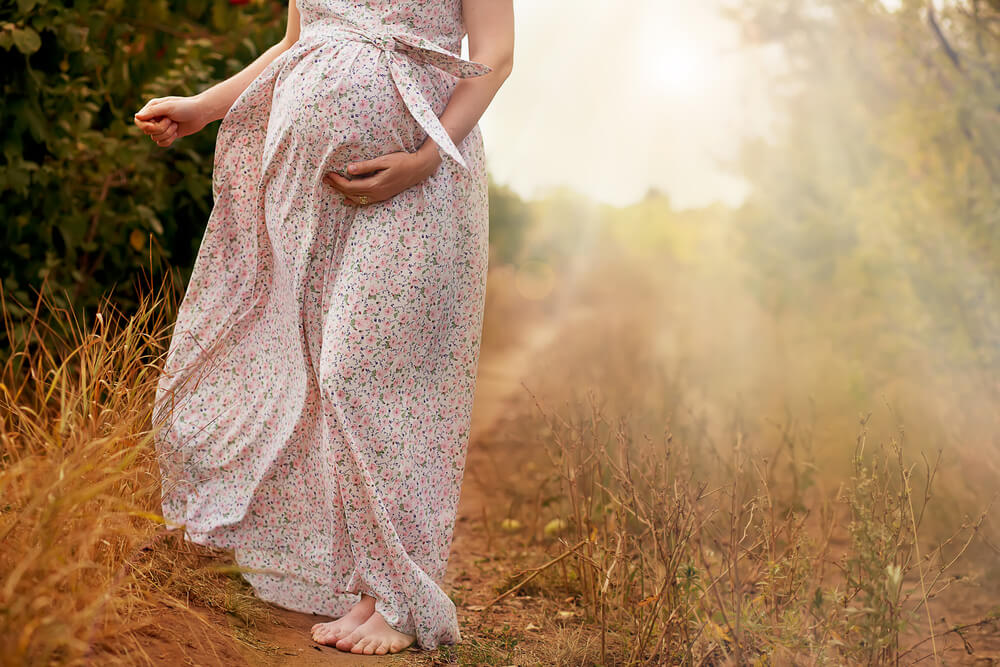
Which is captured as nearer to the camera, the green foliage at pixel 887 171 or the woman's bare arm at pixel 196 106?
the woman's bare arm at pixel 196 106

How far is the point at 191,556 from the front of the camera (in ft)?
7.59

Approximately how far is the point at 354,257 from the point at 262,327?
45 centimetres

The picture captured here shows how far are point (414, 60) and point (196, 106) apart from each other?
0.56 metres

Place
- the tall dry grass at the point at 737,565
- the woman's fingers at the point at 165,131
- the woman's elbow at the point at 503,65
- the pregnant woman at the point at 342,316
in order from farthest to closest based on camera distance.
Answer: the woman's fingers at the point at 165,131 < the woman's elbow at the point at 503,65 < the pregnant woman at the point at 342,316 < the tall dry grass at the point at 737,565

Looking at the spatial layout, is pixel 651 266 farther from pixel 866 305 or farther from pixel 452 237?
pixel 452 237

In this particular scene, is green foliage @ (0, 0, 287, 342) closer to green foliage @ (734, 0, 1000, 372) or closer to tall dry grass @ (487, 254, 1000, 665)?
tall dry grass @ (487, 254, 1000, 665)

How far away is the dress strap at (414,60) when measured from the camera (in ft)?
6.63

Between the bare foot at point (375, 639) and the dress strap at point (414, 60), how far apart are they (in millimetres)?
1009

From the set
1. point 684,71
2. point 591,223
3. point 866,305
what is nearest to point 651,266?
point 591,223

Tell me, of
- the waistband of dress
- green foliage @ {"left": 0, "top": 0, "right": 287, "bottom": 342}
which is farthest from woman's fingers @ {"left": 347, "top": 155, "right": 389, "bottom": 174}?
green foliage @ {"left": 0, "top": 0, "right": 287, "bottom": 342}

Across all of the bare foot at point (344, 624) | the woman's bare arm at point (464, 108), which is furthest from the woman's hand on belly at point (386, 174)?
the bare foot at point (344, 624)

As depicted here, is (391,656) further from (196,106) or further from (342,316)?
(196,106)

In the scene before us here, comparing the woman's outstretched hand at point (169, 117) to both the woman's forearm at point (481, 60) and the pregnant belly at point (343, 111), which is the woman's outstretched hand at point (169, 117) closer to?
the pregnant belly at point (343, 111)

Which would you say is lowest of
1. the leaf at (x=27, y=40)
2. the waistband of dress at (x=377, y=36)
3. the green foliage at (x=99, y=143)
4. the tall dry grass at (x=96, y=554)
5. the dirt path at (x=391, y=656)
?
the dirt path at (x=391, y=656)
